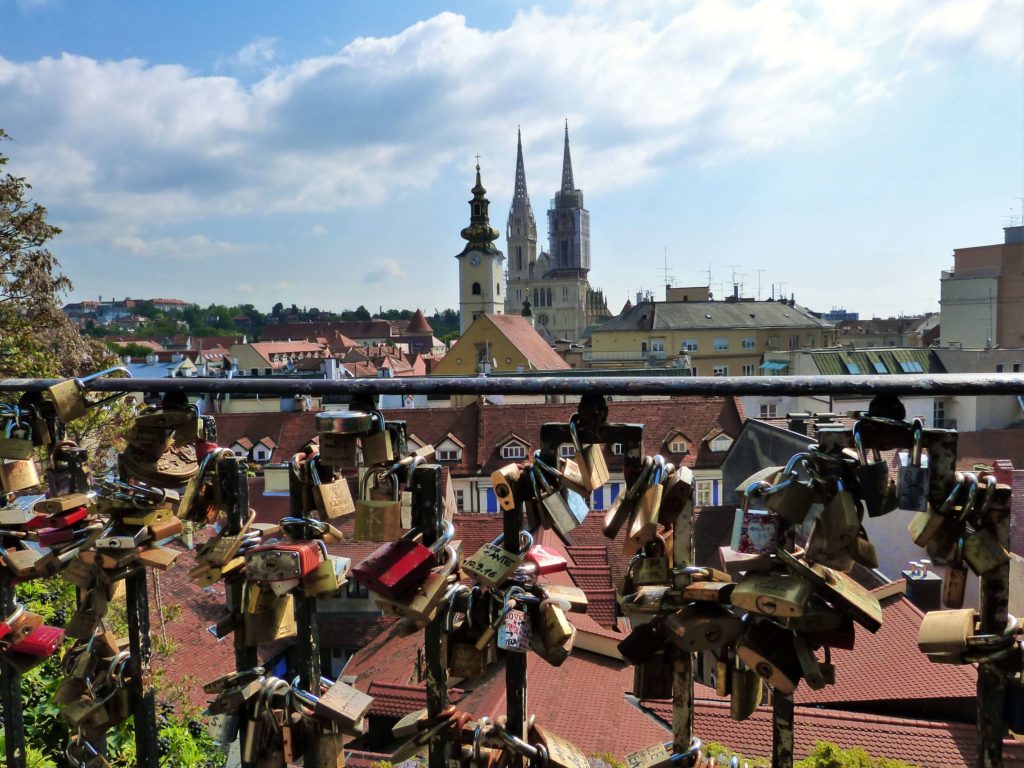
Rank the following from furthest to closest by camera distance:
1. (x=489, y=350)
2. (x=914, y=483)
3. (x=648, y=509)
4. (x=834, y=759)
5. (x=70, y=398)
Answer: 1. (x=489, y=350)
2. (x=834, y=759)
3. (x=70, y=398)
4. (x=648, y=509)
5. (x=914, y=483)

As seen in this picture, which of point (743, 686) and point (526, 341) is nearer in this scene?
point (743, 686)

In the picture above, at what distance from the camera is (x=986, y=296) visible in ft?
167

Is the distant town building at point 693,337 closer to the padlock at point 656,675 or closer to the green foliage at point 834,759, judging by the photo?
the green foliage at point 834,759

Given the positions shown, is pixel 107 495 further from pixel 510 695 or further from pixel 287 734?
pixel 510 695

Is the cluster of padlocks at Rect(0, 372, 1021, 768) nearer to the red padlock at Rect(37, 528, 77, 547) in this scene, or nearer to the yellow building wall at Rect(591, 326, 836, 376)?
the red padlock at Rect(37, 528, 77, 547)

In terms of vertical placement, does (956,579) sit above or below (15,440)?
below

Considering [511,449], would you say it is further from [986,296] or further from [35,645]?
[986,296]

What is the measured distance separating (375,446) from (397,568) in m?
0.26

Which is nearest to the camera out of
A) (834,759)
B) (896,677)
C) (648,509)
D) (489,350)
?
(648,509)

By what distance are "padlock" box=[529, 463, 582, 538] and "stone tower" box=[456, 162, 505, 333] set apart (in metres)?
73.7

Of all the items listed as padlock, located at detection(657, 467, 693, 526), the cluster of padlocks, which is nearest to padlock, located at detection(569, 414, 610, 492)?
the cluster of padlocks

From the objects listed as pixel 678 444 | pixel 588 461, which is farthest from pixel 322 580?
pixel 678 444

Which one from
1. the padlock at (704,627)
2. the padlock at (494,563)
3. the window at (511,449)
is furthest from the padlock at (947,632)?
the window at (511,449)

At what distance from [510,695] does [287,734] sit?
20.8 inches
